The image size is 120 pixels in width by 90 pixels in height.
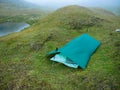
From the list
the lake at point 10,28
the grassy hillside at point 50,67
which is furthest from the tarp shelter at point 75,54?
the lake at point 10,28

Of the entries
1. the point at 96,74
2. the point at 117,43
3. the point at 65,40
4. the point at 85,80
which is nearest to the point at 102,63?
the point at 96,74

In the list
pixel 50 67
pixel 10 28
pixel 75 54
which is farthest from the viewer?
pixel 10 28

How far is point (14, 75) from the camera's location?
22.6 m

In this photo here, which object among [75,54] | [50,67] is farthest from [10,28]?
[75,54]

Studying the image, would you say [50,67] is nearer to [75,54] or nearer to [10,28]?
[75,54]

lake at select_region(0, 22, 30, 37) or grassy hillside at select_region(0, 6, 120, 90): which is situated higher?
grassy hillside at select_region(0, 6, 120, 90)

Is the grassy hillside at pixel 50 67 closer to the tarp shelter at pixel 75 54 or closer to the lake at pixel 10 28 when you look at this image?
the tarp shelter at pixel 75 54

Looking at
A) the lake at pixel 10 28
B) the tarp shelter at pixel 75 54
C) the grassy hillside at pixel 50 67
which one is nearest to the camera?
the grassy hillside at pixel 50 67

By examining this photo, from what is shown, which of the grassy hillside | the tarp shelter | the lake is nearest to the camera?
the grassy hillside

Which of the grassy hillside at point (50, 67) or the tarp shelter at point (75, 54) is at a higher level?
the tarp shelter at point (75, 54)

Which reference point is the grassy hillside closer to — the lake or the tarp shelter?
the tarp shelter

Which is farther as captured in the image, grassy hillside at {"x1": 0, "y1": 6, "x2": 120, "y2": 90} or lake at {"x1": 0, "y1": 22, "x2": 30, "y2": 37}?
lake at {"x1": 0, "y1": 22, "x2": 30, "y2": 37}

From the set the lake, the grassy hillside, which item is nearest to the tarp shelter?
the grassy hillside

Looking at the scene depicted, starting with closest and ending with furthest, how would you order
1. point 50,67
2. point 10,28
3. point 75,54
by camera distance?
point 50,67 → point 75,54 → point 10,28
